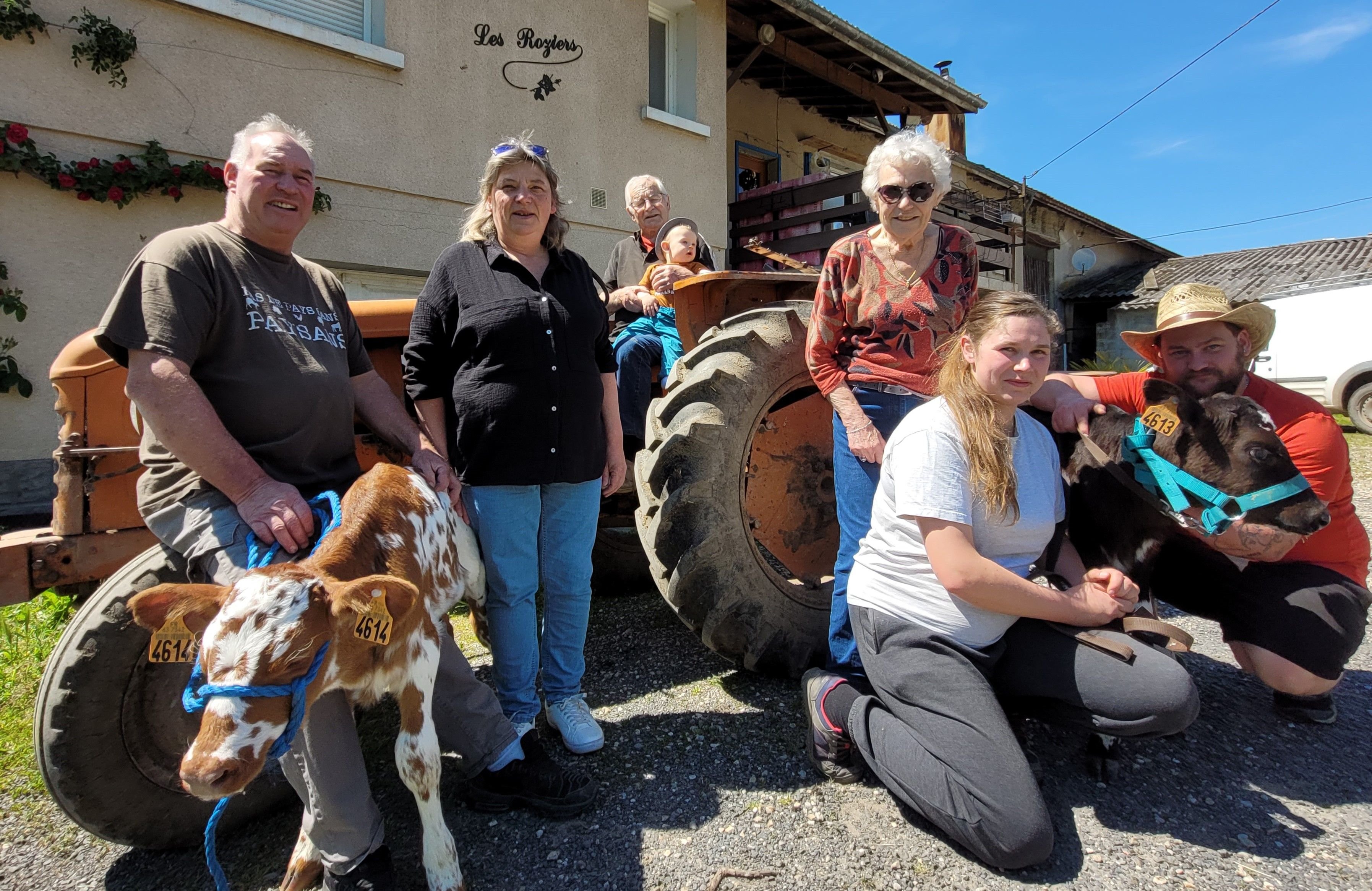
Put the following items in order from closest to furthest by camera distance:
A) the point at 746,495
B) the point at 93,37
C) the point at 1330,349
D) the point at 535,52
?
the point at 746,495 < the point at 93,37 < the point at 535,52 < the point at 1330,349

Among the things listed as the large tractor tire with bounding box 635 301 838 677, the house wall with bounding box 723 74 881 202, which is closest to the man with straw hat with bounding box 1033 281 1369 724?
the large tractor tire with bounding box 635 301 838 677

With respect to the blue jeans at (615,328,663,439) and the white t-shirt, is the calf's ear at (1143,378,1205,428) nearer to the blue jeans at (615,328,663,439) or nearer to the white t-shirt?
the white t-shirt

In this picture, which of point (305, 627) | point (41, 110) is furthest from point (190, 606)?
point (41, 110)

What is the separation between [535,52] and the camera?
669 cm

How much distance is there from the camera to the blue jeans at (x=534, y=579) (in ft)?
7.06

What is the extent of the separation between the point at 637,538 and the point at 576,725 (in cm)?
163

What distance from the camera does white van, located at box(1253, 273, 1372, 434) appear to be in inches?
448

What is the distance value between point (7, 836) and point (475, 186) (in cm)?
545

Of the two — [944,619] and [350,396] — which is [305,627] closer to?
[350,396]

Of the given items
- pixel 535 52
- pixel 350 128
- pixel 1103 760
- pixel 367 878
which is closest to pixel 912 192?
pixel 1103 760

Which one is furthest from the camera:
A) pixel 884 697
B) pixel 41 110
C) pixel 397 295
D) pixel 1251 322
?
pixel 397 295

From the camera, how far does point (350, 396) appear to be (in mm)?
1947

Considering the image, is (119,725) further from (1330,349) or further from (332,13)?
(1330,349)

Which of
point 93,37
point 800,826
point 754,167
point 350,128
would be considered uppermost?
point 754,167
